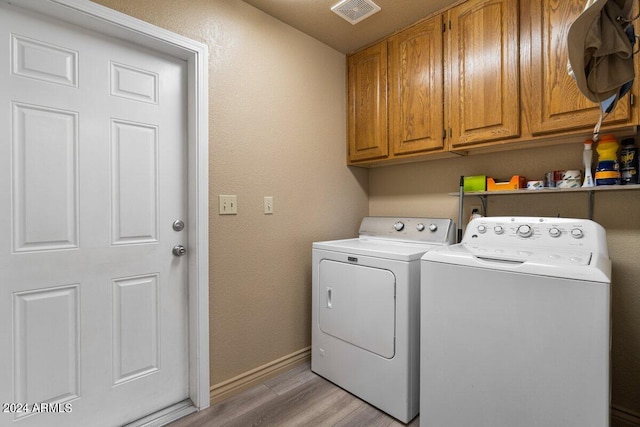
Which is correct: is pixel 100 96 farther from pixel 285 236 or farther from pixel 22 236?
pixel 285 236

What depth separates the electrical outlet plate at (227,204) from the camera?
177 cm

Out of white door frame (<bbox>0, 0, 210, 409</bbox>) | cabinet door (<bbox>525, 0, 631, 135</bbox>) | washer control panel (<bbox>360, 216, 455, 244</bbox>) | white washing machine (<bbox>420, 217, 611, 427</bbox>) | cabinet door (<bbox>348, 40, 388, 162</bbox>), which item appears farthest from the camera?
cabinet door (<bbox>348, 40, 388, 162</bbox>)

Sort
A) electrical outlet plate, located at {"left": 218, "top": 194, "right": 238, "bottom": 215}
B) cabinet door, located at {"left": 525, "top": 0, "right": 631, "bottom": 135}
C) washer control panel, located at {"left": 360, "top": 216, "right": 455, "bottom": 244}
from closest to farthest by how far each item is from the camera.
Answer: cabinet door, located at {"left": 525, "top": 0, "right": 631, "bottom": 135} → electrical outlet plate, located at {"left": 218, "top": 194, "right": 238, "bottom": 215} → washer control panel, located at {"left": 360, "top": 216, "right": 455, "bottom": 244}

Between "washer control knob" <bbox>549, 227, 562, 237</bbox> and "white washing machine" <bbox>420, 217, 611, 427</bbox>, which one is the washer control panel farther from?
"washer control knob" <bbox>549, 227, 562, 237</bbox>

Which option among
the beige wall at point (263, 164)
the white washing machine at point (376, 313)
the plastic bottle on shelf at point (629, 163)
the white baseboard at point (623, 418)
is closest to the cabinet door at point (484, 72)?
the plastic bottle on shelf at point (629, 163)

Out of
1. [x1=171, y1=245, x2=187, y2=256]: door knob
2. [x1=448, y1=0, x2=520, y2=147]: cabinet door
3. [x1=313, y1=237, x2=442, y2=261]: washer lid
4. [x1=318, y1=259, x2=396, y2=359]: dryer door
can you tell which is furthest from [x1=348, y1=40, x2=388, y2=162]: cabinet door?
[x1=171, y1=245, x2=187, y2=256]: door knob

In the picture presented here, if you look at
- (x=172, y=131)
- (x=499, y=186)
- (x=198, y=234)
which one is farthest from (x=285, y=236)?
(x=499, y=186)

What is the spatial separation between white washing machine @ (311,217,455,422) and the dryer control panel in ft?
0.95

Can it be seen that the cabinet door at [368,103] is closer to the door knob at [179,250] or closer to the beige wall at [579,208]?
the beige wall at [579,208]

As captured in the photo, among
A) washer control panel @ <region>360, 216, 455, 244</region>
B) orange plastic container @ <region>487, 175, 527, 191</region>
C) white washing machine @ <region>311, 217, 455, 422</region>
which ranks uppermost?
orange plastic container @ <region>487, 175, 527, 191</region>

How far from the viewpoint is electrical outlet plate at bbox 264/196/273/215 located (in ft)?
6.47

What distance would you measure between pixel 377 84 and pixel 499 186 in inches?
43.4

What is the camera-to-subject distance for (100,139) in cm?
146

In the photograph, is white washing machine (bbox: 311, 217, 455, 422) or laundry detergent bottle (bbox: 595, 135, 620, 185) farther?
white washing machine (bbox: 311, 217, 455, 422)
